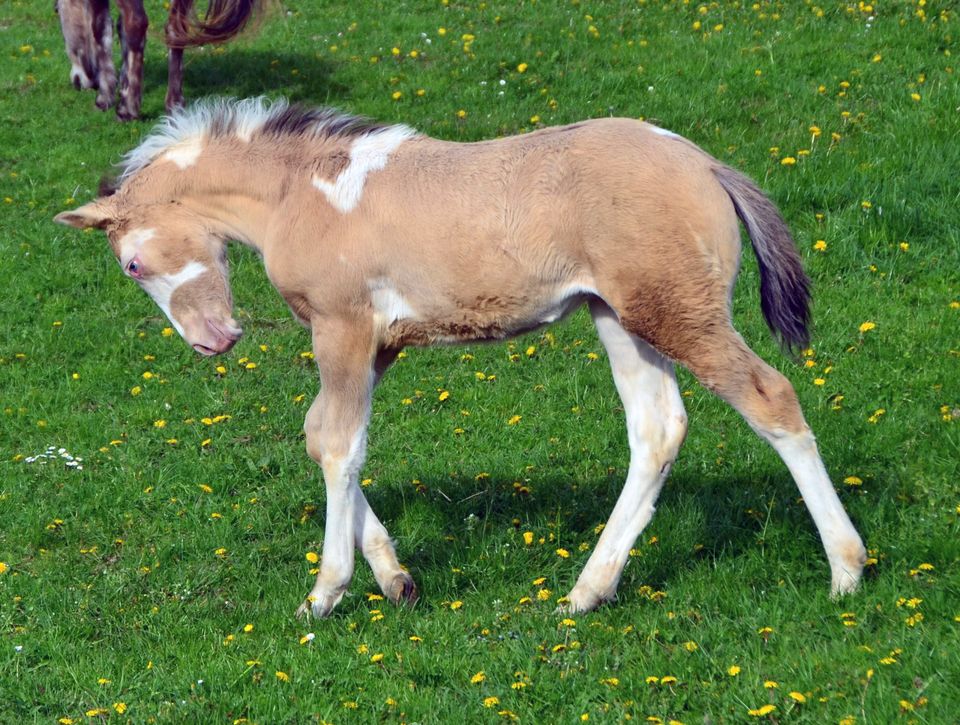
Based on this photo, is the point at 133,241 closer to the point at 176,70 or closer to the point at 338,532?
the point at 338,532

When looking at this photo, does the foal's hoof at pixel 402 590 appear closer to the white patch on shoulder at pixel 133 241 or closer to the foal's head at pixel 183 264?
the foal's head at pixel 183 264

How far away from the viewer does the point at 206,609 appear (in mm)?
5305

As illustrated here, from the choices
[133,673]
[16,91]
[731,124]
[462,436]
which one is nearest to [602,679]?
[133,673]

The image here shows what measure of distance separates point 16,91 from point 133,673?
10.8 m

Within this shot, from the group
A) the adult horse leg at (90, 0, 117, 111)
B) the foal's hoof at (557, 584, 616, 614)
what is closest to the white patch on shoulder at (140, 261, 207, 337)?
the foal's hoof at (557, 584, 616, 614)

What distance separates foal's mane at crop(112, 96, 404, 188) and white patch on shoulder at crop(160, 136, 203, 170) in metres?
0.02

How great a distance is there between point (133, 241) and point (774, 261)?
2.63 metres

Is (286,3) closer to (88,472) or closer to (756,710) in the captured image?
(88,472)

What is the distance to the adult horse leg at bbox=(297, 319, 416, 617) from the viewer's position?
4988 mm

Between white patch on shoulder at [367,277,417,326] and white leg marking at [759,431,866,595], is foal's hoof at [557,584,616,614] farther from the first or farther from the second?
white patch on shoulder at [367,277,417,326]

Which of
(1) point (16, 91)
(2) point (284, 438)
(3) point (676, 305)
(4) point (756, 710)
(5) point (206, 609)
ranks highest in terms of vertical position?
(3) point (676, 305)

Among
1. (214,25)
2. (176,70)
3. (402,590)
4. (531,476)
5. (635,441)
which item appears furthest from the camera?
(176,70)

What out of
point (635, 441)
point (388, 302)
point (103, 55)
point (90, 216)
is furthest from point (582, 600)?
point (103, 55)

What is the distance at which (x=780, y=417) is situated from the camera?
176 inches
